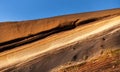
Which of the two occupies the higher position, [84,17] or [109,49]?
[84,17]

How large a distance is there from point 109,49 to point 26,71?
0.63m

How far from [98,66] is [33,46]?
51 centimetres

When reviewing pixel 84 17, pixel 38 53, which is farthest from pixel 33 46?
pixel 84 17

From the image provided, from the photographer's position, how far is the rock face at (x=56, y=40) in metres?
2.89

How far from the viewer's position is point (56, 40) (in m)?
2.96

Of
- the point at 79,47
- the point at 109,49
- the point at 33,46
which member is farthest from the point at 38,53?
the point at 109,49

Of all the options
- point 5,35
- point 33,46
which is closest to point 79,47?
point 33,46

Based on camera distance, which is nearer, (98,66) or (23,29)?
(98,66)

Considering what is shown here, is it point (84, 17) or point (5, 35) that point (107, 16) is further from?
point (5, 35)

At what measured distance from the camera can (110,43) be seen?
288 cm

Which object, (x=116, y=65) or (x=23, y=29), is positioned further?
(x=23, y=29)

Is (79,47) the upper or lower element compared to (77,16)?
lower

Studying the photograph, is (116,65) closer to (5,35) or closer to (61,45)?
(61,45)

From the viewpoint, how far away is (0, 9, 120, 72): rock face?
2.89 meters
